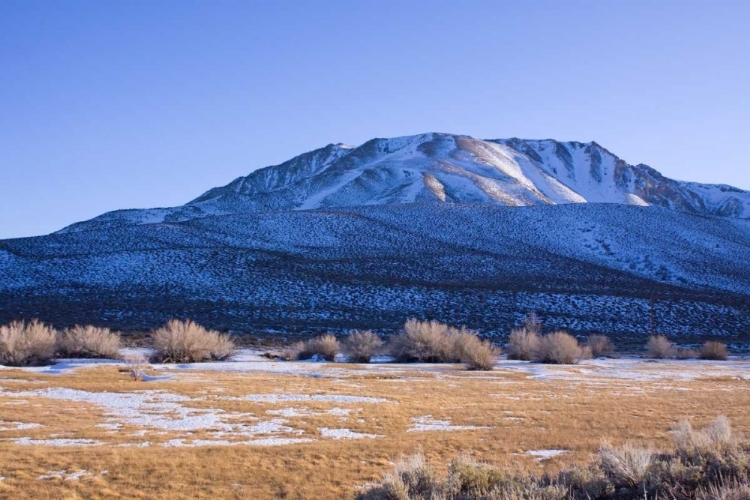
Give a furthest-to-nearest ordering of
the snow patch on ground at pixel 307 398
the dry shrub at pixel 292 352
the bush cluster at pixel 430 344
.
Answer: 1. the dry shrub at pixel 292 352
2. the bush cluster at pixel 430 344
3. the snow patch on ground at pixel 307 398

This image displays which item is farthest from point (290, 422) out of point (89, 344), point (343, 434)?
point (89, 344)

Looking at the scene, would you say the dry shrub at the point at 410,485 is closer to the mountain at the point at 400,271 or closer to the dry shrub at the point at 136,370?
the dry shrub at the point at 136,370

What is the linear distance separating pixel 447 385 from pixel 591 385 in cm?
590

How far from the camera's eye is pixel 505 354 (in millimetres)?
38094

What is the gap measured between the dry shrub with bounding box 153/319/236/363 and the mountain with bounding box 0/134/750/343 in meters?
11.8

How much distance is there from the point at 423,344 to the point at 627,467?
25.5m

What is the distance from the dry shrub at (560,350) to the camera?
33.5 m

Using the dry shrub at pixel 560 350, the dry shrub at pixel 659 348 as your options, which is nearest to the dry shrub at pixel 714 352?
the dry shrub at pixel 659 348

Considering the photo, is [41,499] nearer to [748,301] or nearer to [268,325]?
[268,325]

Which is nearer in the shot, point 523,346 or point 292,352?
point 292,352

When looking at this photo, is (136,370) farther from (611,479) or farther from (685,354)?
(685,354)

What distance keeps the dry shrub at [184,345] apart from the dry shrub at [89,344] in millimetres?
1966

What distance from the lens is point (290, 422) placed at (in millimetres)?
15406

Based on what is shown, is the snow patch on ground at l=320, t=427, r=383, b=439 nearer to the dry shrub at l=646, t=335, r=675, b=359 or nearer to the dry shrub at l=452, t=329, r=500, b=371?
the dry shrub at l=452, t=329, r=500, b=371
